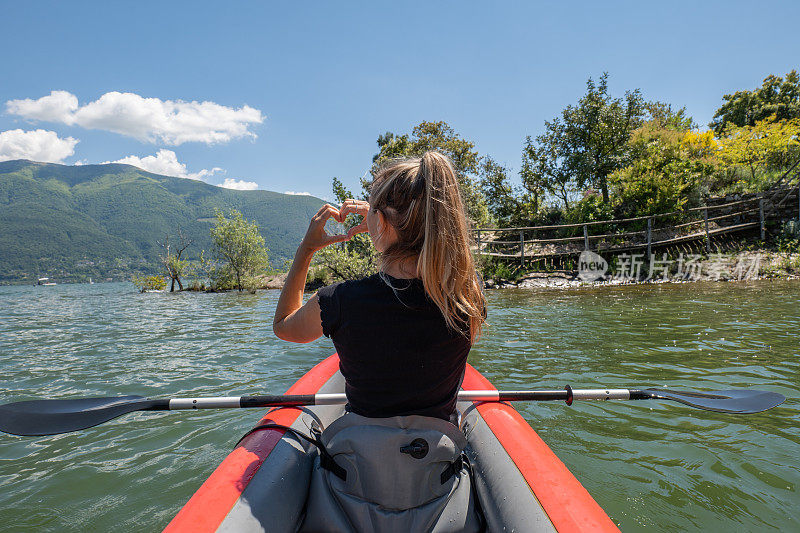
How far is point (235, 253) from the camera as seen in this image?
819 inches

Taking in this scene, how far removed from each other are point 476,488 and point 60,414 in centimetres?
211

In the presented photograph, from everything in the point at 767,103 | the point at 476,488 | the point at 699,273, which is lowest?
the point at 699,273

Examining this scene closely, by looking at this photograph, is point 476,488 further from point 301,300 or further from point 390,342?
point 301,300

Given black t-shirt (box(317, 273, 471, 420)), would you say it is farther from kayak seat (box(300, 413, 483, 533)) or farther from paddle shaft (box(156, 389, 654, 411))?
paddle shaft (box(156, 389, 654, 411))

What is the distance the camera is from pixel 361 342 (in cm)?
118

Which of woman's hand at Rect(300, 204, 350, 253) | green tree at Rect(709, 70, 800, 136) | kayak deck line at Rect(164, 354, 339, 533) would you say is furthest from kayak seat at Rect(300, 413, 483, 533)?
green tree at Rect(709, 70, 800, 136)

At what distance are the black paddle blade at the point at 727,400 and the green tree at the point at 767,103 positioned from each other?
29422 millimetres

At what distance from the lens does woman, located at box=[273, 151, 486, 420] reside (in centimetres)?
118

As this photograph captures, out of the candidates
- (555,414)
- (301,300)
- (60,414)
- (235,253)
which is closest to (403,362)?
(301,300)

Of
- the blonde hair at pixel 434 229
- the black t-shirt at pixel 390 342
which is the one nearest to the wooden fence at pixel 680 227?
the blonde hair at pixel 434 229

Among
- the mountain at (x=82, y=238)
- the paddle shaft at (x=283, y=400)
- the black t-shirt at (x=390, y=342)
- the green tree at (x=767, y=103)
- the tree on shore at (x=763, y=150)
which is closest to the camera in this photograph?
the black t-shirt at (x=390, y=342)

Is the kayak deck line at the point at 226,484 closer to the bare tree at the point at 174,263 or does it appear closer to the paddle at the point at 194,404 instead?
the paddle at the point at 194,404

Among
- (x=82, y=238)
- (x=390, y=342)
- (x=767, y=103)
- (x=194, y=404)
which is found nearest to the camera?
(x=390, y=342)

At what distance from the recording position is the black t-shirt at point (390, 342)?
46.0 inches
